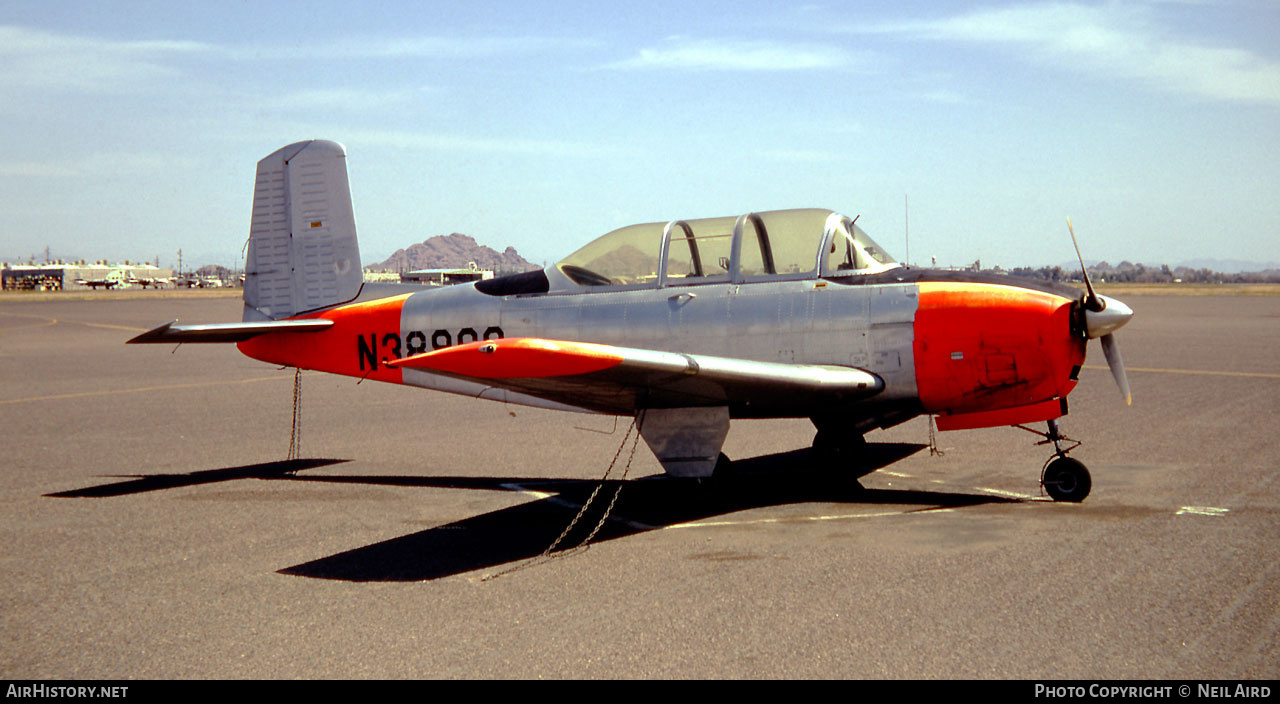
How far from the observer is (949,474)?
9.82 meters

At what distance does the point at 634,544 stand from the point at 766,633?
225 centimetres

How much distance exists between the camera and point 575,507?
8.68 meters

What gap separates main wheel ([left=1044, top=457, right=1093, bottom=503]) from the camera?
8227mm

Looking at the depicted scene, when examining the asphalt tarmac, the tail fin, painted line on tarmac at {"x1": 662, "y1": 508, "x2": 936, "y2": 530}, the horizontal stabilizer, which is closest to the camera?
the asphalt tarmac

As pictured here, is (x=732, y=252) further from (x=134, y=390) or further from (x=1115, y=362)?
(x=134, y=390)

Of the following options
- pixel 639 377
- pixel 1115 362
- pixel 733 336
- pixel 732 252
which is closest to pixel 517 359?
pixel 639 377

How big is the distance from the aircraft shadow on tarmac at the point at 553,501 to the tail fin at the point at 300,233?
1991mm

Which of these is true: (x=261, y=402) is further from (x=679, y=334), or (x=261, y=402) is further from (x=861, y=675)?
(x=861, y=675)

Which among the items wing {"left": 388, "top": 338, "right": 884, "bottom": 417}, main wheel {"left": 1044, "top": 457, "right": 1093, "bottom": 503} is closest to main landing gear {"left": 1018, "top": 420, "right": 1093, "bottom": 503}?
main wheel {"left": 1044, "top": 457, "right": 1093, "bottom": 503}

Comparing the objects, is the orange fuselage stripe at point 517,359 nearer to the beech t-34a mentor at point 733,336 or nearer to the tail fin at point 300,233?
the beech t-34a mentor at point 733,336

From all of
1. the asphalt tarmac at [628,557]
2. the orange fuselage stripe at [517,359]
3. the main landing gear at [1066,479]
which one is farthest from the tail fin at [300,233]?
the main landing gear at [1066,479]

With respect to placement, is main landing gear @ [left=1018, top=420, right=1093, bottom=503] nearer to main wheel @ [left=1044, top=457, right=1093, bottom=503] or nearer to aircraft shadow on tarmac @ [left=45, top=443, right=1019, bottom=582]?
main wheel @ [left=1044, top=457, right=1093, bottom=503]

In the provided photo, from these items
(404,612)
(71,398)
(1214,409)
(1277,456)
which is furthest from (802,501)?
(71,398)

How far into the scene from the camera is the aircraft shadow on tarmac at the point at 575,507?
6.75 m
